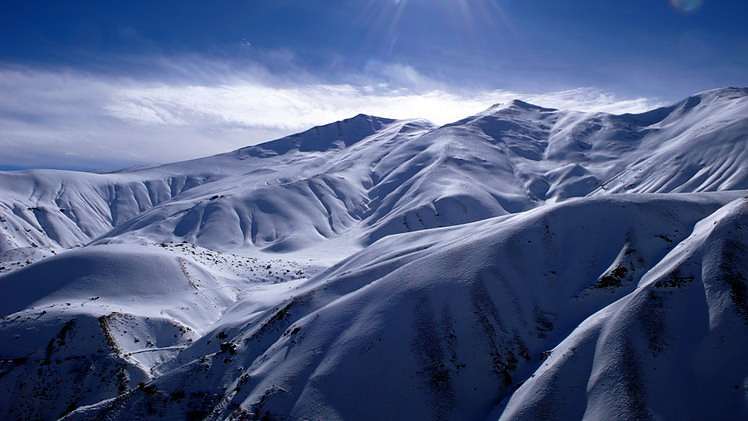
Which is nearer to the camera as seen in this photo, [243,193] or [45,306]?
[45,306]

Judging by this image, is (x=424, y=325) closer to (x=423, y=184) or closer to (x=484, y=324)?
(x=484, y=324)

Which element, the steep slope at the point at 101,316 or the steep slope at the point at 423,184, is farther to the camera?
the steep slope at the point at 423,184

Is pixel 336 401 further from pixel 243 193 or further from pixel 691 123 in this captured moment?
pixel 691 123

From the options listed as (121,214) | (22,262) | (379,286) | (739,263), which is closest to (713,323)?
(739,263)

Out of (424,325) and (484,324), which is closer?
(484,324)

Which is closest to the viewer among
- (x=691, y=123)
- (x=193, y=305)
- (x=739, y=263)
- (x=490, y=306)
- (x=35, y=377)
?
(x=739, y=263)

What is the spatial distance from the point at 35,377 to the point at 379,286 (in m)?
28.2

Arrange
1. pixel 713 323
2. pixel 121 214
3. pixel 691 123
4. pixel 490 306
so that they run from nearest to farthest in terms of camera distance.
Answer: pixel 713 323 < pixel 490 306 < pixel 691 123 < pixel 121 214

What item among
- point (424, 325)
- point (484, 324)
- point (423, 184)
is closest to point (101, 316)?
point (424, 325)

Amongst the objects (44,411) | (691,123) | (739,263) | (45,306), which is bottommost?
(44,411)

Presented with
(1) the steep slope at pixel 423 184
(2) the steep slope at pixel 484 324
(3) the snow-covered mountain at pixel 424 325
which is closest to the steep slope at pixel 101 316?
(3) the snow-covered mountain at pixel 424 325

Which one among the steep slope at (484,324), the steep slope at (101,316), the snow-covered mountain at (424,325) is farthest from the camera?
the steep slope at (101,316)

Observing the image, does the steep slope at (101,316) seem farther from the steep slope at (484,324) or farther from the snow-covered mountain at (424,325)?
the steep slope at (484,324)

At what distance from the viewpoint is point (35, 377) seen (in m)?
35.0
